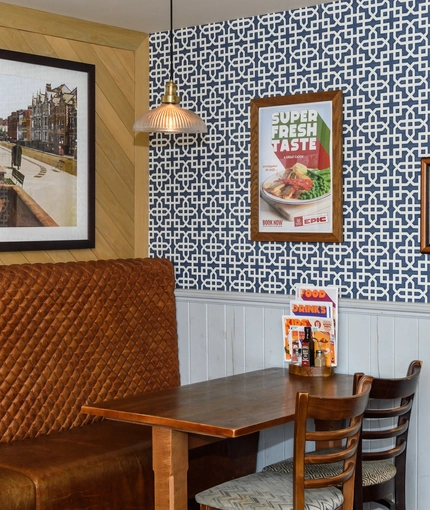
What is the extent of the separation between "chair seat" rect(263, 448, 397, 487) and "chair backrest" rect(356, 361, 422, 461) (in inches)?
2.6

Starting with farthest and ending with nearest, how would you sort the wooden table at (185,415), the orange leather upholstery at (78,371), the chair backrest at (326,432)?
the orange leather upholstery at (78,371)
the wooden table at (185,415)
the chair backrest at (326,432)

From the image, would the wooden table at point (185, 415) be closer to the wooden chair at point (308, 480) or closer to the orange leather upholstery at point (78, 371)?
the wooden chair at point (308, 480)

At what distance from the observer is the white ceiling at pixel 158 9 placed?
12.8 ft

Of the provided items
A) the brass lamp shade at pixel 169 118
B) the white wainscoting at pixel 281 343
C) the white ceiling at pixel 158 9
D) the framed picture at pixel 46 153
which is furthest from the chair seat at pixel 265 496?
the white ceiling at pixel 158 9

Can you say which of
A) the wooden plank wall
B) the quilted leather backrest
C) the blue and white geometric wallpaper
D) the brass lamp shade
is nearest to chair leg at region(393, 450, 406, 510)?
the blue and white geometric wallpaper

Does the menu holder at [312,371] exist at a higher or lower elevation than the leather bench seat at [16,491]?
higher

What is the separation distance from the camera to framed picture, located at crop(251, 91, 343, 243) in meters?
3.90

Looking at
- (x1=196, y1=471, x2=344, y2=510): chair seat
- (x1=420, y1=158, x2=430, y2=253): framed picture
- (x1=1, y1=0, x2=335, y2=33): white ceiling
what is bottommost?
(x1=196, y1=471, x2=344, y2=510): chair seat

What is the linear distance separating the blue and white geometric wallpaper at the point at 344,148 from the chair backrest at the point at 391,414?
18.7 inches

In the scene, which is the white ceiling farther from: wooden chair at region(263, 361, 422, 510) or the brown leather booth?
wooden chair at region(263, 361, 422, 510)

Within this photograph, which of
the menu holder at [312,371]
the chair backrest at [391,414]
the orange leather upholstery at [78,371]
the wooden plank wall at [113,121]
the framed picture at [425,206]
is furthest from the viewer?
the wooden plank wall at [113,121]

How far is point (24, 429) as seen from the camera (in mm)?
3637

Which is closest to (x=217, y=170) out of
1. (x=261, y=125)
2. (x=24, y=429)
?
(x=261, y=125)

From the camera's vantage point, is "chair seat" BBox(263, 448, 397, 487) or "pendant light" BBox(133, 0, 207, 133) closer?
"chair seat" BBox(263, 448, 397, 487)
